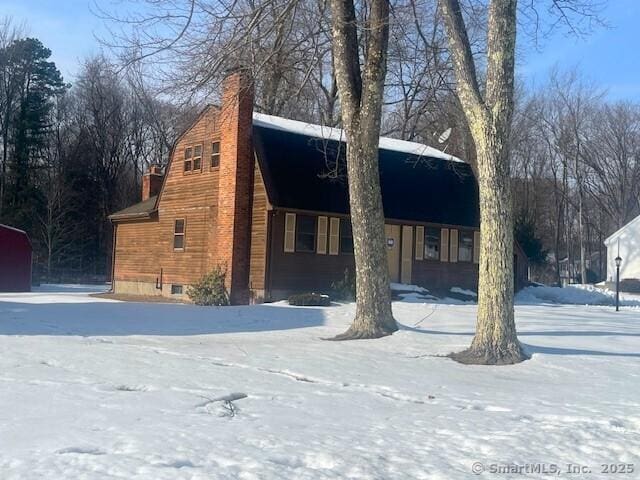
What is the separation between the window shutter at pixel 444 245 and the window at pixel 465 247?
2.36 ft

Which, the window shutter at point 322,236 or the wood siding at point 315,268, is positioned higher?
the window shutter at point 322,236

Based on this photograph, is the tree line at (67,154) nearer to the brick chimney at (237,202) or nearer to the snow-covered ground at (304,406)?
the brick chimney at (237,202)

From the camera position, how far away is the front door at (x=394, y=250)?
87.2 ft

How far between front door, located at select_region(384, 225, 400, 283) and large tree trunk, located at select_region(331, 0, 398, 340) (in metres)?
12.6

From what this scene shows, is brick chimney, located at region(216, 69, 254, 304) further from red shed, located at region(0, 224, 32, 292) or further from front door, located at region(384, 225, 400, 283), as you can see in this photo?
red shed, located at region(0, 224, 32, 292)

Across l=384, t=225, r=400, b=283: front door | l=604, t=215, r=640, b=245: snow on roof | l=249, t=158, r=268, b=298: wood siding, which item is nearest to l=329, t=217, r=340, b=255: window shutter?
l=384, t=225, r=400, b=283: front door

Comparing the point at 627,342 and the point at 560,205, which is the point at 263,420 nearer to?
the point at 627,342

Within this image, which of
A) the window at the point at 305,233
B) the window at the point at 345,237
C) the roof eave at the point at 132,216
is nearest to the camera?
the window at the point at 305,233

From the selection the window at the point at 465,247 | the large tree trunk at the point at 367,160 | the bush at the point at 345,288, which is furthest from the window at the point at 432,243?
the large tree trunk at the point at 367,160

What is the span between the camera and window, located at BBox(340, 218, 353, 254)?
25.4 m

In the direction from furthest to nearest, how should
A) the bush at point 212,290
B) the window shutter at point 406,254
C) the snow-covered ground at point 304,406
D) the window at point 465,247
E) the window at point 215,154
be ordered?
the window at point 465,247 → the window shutter at point 406,254 → the window at point 215,154 → the bush at point 212,290 → the snow-covered ground at point 304,406

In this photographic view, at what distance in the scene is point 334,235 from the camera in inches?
991

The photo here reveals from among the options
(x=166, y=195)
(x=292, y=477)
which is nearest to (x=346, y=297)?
(x=166, y=195)

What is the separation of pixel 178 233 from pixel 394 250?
7.74 meters
